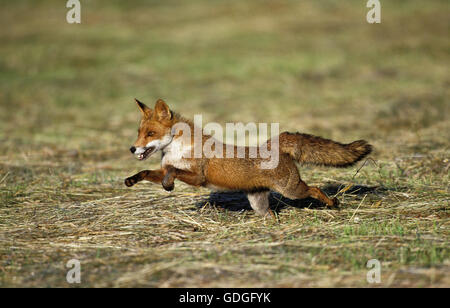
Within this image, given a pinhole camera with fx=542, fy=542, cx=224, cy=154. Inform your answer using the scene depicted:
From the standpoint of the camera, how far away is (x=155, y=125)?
6.40m

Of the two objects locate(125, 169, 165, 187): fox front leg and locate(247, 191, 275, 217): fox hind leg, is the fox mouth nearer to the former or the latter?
locate(125, 169, 165, 187): fox front leg

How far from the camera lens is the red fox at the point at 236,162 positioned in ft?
20.6

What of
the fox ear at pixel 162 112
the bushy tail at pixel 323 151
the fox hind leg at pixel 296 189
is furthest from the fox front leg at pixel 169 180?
the bushy tail at pixel 323 151

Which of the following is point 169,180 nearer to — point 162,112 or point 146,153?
point 146,153

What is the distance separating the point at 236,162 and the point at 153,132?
1.04 m

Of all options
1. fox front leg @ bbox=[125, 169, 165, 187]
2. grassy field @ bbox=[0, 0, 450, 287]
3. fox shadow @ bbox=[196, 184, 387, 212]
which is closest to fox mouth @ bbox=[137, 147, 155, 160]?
fox front leg @ bbox=[125, 169, 165, 187]

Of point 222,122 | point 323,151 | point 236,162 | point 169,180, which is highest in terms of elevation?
point 222,122

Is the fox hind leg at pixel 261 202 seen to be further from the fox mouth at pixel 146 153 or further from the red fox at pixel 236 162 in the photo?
the fox mouth at pixel 146 153

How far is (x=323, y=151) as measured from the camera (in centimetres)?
666

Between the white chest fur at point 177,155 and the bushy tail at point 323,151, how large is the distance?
118 cm

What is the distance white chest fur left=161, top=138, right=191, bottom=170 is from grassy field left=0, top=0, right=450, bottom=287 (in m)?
0.69

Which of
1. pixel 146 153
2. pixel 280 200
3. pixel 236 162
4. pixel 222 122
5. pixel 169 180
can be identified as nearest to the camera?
pixel 169 180

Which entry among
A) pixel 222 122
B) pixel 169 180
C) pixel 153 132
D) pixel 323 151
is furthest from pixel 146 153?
pixel 222 122

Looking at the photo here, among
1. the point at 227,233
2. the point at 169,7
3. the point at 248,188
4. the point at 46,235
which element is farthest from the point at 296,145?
the point at 169,7
